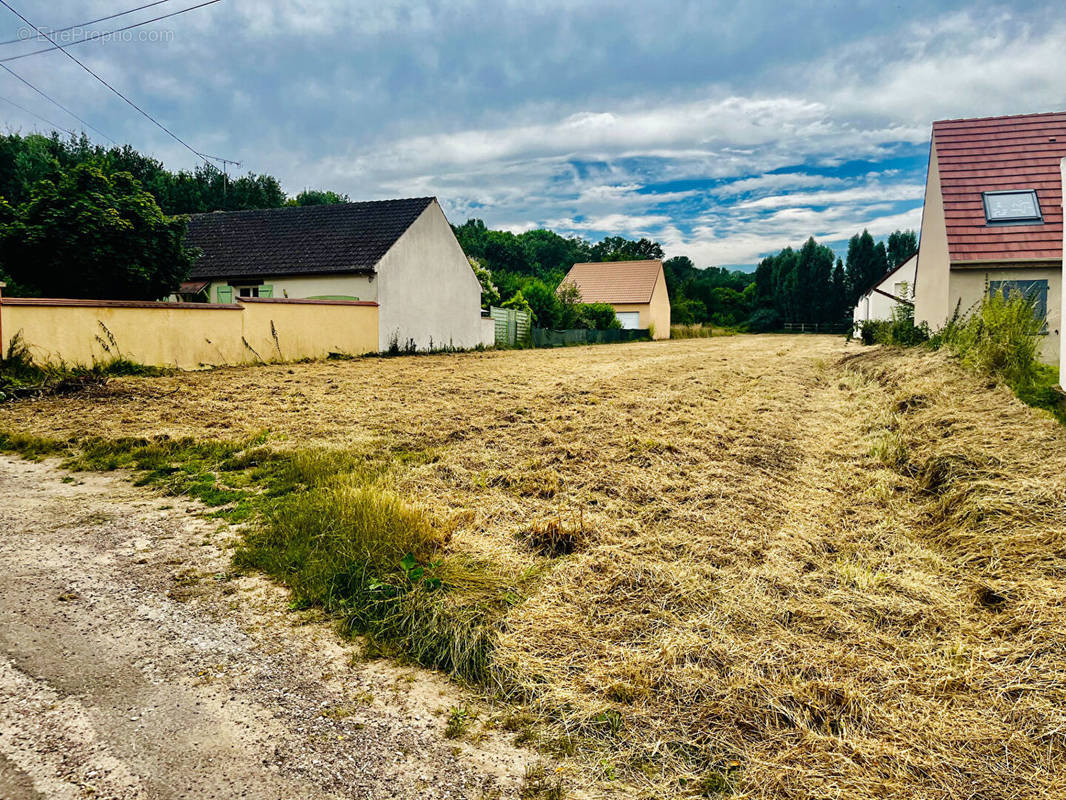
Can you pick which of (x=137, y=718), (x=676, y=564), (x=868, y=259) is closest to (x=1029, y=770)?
(x=676, y=564)

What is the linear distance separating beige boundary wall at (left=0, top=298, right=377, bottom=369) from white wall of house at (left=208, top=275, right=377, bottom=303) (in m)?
0.94

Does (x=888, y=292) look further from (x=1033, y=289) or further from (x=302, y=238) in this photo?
(x=302, y=238)

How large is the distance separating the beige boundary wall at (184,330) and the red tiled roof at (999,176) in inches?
580

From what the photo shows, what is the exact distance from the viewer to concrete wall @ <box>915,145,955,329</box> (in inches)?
542

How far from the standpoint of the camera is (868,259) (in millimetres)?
63656

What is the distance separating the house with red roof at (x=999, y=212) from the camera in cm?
1273

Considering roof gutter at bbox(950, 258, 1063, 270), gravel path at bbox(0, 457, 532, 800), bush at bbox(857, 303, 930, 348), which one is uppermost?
roof gutter at bbox(950, 258, 1063, 270)

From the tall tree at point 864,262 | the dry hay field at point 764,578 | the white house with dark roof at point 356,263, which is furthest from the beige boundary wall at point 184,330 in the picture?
the tall tree at point 864,262

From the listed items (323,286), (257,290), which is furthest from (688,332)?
(257,290)

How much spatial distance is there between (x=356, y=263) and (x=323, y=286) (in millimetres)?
1477

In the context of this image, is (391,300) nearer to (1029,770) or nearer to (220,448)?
(220,448)

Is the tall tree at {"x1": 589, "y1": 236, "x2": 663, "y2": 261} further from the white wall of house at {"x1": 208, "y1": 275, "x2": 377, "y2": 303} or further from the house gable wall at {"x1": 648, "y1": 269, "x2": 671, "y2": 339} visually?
the white wall of house at {"x1": 208, "y1": 275, "x2": 377, "y2": 303}

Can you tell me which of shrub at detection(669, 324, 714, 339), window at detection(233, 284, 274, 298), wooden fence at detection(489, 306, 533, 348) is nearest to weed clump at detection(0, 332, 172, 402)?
window at detection(233, 284, 274, 298)

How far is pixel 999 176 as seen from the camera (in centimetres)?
1387
